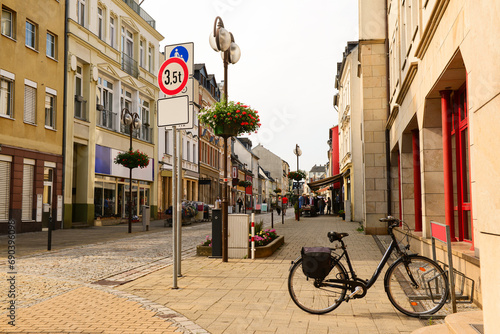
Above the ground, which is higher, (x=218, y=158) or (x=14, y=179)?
(x=218, y=158)

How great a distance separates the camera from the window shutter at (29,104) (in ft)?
66.6

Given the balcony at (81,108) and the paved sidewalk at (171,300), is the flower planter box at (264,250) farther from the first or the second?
the balcony at (81,108)

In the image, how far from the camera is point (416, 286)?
5.73 m

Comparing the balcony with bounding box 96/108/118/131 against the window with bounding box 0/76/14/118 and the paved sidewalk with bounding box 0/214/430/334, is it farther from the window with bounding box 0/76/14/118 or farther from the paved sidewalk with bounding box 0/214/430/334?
the paved sidewalk with bounding box 0/214/430/334

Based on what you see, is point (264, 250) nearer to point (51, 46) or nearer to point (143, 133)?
point (51, 46)

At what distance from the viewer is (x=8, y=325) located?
5.05m

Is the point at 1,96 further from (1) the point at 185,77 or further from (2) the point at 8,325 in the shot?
(2) the point at 8,325

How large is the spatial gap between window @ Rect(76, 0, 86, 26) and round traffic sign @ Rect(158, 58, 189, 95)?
62.5 feet

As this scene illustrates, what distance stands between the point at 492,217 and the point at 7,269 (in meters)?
8.91

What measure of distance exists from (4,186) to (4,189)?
0.12 m

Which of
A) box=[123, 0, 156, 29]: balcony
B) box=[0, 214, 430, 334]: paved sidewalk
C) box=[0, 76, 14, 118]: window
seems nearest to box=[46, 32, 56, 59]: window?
box=[0, 76, 14, 118]: window

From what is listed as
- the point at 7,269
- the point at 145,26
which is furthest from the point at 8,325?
the point at 145,26

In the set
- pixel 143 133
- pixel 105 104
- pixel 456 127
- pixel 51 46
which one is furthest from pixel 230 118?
pixel 143 133

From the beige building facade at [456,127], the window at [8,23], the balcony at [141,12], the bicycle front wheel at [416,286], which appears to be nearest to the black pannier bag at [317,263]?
the bicycle front wheel at [416,286]
